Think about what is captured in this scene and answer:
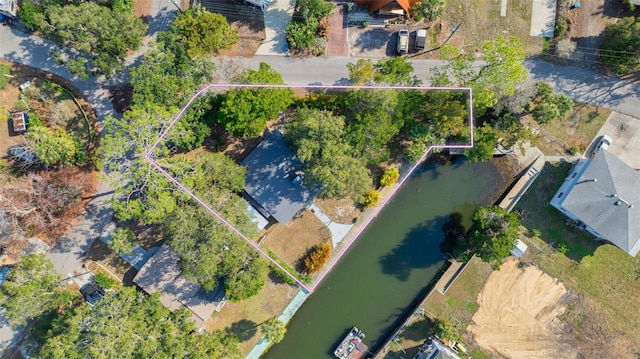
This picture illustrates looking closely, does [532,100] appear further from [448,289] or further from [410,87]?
[448,289]

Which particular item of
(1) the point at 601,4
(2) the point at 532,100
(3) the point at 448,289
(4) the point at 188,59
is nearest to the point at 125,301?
(4) the point at 188,59

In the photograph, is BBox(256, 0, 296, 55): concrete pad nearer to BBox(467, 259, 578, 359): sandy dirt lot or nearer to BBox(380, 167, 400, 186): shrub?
BBox(380, 167, 400, 186): shrub

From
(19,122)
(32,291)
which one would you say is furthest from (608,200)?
(19,122)

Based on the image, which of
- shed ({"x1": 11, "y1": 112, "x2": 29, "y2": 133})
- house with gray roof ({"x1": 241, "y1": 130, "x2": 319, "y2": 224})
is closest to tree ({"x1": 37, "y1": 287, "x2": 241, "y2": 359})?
house with gray roof ({"x1": 241, "y1": 130, "x2": 319, "y2": 224})

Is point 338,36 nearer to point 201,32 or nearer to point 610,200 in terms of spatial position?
point 201,32

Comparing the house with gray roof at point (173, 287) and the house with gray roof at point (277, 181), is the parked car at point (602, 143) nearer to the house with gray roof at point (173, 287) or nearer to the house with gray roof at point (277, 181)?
the house with gray roof at point (277, 181)
